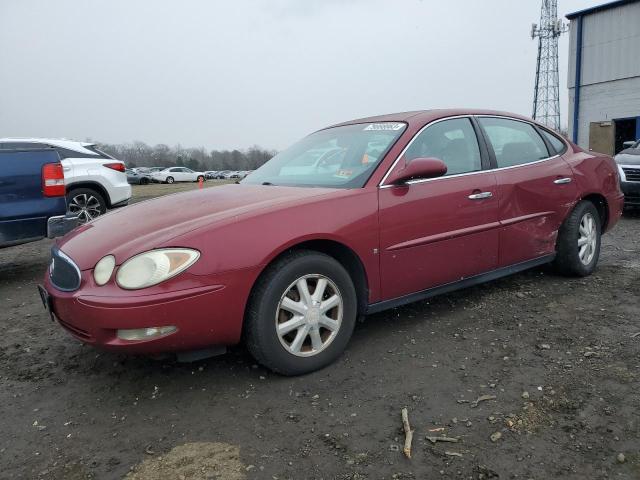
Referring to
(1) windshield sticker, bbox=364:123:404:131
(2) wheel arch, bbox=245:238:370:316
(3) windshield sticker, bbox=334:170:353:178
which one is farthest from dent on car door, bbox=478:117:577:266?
(2) wheel arch, bbox=245:238:370:316

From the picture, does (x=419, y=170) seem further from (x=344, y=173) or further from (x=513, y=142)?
(x=513, y=142)

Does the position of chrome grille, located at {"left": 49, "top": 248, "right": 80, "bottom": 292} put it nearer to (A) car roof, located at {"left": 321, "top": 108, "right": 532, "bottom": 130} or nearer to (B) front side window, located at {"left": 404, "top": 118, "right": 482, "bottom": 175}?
Answer: (B) front side window, located at {"left": 404, "top": 118, "right": 482, "bottom": 175}

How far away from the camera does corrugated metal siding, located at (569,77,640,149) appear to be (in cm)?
1998

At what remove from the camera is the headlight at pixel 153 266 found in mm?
2402

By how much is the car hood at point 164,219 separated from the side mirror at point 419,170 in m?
0.45

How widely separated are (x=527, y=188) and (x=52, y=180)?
14.0 ft

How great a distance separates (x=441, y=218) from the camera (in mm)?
3289

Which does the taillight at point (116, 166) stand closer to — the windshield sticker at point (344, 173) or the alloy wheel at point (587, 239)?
the windshield sticker at point (344, 173)

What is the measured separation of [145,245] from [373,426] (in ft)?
4.51

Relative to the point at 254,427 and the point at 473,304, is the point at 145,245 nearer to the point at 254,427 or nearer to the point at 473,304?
the point at 254,427

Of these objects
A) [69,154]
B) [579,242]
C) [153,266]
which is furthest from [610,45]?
[153,266]

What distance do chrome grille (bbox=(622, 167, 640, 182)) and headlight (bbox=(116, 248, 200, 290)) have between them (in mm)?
8037

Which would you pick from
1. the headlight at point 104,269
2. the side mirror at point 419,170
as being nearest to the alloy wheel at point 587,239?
the side mirror at point 419,170

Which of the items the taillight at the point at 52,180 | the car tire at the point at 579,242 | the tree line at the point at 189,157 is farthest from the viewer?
Result: the tree line at the point at 189,157
